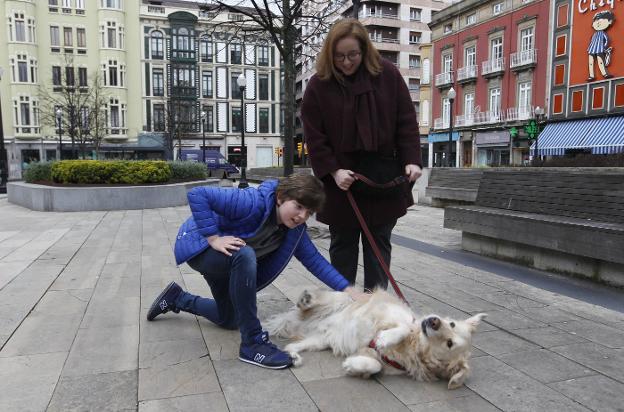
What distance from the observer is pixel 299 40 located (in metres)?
10.6

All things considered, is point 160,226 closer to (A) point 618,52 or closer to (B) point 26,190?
(B) point 26,190

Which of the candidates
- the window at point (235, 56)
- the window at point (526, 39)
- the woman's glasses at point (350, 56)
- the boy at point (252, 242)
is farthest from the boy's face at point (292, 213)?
the window at point (235, 56)

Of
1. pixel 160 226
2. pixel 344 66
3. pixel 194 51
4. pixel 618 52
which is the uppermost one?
pixel 194 51

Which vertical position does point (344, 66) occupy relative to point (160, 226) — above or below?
above

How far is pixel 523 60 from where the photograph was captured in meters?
35.1

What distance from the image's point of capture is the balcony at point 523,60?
34438 mm

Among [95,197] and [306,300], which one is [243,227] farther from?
[95,197]

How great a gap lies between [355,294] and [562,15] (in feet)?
119

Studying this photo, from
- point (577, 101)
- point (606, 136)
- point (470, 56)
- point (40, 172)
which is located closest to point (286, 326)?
point (40, 172)

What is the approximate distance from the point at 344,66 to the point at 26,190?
13063mm

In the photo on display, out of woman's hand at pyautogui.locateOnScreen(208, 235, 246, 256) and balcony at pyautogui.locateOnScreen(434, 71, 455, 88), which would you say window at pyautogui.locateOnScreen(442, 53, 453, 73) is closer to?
balcony at pyautogui.locateOnScreen(434, 71, 455, 88)

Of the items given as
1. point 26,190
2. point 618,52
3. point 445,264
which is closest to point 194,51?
point 618,52

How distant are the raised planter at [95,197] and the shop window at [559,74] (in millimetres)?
28958

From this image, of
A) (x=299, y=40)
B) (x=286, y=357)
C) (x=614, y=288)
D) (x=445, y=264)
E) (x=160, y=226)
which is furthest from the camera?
(x=299, y=40)
